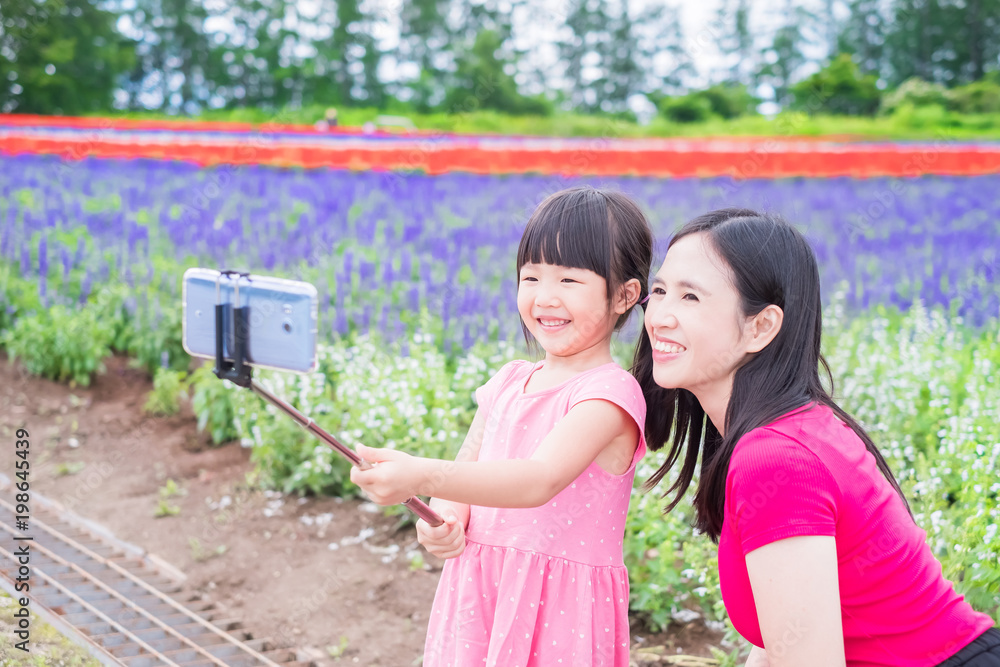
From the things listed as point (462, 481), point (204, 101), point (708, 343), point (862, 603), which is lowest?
point (204, 101)

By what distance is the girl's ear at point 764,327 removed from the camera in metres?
1.63

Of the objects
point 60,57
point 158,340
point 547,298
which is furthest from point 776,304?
point 60,57

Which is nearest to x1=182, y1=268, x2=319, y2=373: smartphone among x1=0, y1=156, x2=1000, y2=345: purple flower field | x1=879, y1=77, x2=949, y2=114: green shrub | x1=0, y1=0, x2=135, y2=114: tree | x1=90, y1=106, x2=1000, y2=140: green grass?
x1=0, y1=156, x2=1000, y2=345: purple flower field

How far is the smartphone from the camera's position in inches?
46.3

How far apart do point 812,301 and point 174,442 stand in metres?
3.62

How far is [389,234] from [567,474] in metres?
4.95

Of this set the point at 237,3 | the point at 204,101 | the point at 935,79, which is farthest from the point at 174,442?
the point at 237,3

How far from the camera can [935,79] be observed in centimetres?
2545

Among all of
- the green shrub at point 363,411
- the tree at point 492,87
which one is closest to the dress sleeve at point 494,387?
the green shrub at point 363,411

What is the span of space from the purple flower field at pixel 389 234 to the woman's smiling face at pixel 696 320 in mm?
2526

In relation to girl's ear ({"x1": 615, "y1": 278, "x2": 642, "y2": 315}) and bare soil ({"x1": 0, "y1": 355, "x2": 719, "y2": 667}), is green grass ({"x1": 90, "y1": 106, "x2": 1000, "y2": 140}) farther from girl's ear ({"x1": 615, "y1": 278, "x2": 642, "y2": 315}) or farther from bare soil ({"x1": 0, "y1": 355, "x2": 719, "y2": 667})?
girl's ear ({"x1": 615, "y1": 278, "x2": 642, "y2": 315})

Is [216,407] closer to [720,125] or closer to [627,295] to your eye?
[627,295]

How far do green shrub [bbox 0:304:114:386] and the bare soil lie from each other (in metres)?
0.10

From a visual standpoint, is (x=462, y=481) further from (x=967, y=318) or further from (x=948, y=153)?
(x=948, y=153)
